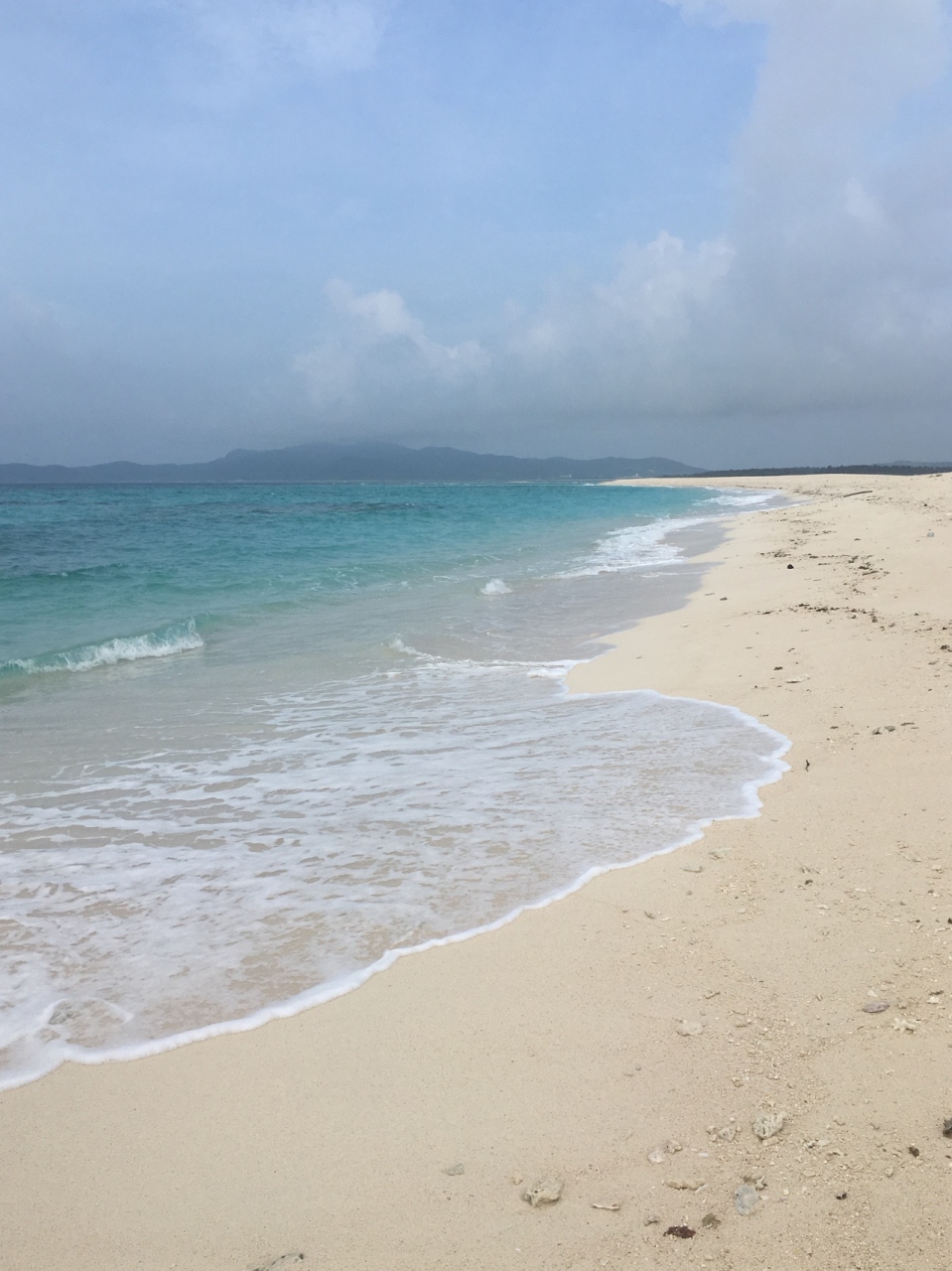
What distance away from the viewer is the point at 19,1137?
8.27ft

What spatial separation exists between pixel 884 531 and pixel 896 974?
19741mm

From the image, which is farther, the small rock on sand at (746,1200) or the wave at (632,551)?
the wave at (632,551)

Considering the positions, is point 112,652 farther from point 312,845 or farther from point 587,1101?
point 587,1101

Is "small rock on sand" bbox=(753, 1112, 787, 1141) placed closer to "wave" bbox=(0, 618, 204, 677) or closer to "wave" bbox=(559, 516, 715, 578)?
"wave" bbox=(0, 618, 204, 677)

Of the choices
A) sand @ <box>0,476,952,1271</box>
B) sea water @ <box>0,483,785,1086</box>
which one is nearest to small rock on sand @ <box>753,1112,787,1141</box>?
sand @ <box>0,476,952,1271</box>

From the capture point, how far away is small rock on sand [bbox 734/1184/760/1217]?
1980mm

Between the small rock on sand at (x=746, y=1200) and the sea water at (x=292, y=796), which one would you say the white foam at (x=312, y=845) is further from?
the small rock on sand at (x=746, y=1200)

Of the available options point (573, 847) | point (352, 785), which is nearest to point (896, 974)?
point (573, 847)

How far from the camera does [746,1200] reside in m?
2.01

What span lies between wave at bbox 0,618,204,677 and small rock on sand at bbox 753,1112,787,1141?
33.4 ft

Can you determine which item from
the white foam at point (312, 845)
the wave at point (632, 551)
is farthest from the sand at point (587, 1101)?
the wave at point (632, 551)

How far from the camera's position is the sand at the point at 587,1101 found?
6.62 ft

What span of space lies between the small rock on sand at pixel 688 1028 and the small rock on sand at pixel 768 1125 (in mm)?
417

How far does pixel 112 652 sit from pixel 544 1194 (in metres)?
10.4
